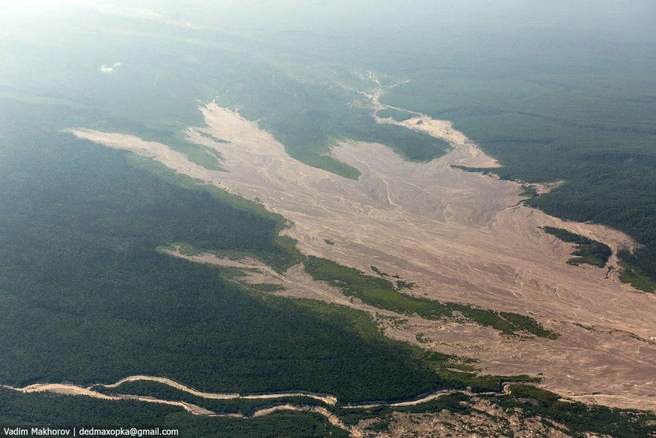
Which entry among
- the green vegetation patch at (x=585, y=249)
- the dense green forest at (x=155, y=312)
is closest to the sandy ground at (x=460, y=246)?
the green vegetation patch at (x=585, y=249)

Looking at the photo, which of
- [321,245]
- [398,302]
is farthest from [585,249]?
[321,245]

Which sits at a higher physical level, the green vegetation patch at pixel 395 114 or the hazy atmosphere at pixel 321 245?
the green vegetation patch at pixel 395 114

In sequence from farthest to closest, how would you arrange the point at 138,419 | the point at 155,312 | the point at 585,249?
the point at 585,249 < the point at 155,312 < the point at 138,419

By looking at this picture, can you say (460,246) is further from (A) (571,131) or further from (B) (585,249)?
(A) (571,131)

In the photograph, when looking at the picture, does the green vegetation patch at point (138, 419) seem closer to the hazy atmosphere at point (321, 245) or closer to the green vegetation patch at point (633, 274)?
the hazy atmosphere at point (321, 245)

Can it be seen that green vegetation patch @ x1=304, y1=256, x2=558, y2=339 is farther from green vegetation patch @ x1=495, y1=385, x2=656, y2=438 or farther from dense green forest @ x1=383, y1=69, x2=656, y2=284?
dense green forest @ x1=383, y1=69, x2=656, y2=284

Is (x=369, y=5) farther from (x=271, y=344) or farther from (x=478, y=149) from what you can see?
(x=271, y=344)
